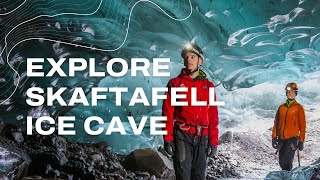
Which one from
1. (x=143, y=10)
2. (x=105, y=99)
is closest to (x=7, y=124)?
(x=105, y=99)

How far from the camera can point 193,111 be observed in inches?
142

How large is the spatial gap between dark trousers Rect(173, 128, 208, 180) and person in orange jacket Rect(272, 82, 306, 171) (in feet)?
2.47

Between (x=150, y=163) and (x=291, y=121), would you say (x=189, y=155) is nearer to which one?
(x=150, y=163)

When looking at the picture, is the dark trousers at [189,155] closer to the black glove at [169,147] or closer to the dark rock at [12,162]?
the black glove at [169,147]

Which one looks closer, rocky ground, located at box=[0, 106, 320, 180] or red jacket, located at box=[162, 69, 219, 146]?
red jacket, located at box=[162, 69, 219, 146]

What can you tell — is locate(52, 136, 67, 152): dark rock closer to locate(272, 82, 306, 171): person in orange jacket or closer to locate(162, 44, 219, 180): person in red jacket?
locate(162, 44, 219, 180): person in red jacket

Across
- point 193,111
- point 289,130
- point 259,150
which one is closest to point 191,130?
point 193,111

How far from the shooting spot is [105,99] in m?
3.98

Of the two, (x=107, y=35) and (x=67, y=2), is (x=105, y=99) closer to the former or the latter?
(x=107, y=35)

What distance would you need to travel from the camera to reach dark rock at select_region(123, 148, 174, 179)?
3.87 meters

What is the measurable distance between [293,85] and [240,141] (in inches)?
26.3

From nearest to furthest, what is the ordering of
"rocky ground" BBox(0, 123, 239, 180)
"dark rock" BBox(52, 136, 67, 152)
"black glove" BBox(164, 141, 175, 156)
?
"black glove" BBox(164, 141, 175, 156) → "rocky ground" BBox(0, 123, 239, 180) → "dark rock" BBox(52, 136, 67, 152)

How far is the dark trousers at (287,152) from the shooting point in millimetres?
3920

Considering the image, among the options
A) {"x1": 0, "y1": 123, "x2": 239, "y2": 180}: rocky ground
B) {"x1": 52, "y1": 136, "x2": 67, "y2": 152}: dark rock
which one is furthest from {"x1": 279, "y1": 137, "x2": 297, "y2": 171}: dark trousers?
{"x1": 52, "y1": 136, "x2": 67, "y2": 152}: dark rock
